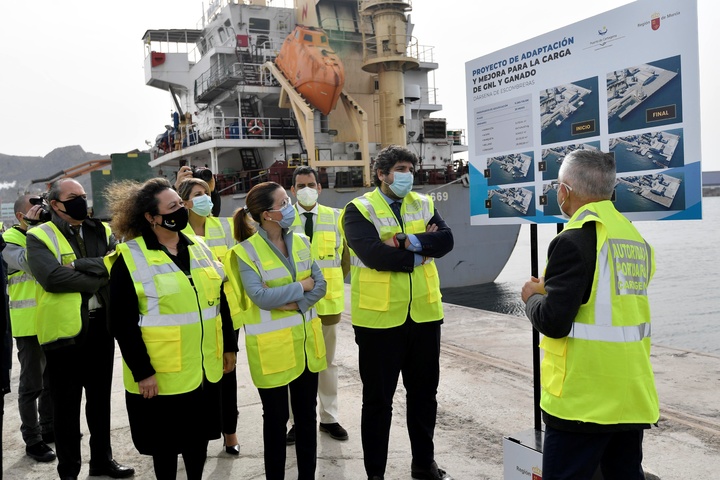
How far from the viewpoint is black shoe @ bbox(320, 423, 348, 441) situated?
11.3 feet

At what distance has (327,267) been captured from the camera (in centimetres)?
380

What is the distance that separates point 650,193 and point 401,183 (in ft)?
3.97

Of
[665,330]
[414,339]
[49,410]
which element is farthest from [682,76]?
[665,330]

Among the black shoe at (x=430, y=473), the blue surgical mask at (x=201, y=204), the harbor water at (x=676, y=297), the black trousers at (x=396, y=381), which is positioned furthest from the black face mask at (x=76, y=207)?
the harbor water at (x=676, y=297)

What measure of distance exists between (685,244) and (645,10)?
30219 mm

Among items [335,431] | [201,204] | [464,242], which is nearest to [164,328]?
[201,204]

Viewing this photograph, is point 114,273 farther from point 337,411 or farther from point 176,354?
point 337,411

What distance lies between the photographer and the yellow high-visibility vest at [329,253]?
12.2 ft

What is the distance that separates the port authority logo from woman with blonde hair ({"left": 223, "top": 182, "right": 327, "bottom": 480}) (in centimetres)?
187

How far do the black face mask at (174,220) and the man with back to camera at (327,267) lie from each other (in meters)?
1.08

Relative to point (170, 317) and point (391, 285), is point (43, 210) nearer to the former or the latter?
point (170, 317)

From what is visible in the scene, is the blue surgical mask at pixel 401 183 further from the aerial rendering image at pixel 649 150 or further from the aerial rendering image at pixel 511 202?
the aerial rendering image at pixel 649 150

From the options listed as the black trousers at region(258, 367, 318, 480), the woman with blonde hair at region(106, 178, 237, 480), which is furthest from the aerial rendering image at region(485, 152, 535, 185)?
the woman with blonde hair at region(106, 178, 237, 480)

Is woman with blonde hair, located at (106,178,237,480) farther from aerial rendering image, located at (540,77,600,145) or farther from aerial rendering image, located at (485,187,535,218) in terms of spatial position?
aerial rendering image, located at (540,77,600,145)
